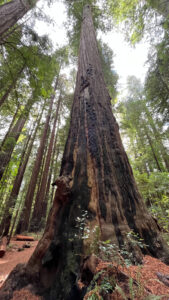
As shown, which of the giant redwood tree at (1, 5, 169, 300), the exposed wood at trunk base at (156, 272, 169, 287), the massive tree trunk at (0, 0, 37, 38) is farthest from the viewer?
the massive tree trunk at (0, 0, 37, 38)

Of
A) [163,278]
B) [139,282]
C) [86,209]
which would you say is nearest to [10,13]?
[86,209]

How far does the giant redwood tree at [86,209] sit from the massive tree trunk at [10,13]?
3.55 m

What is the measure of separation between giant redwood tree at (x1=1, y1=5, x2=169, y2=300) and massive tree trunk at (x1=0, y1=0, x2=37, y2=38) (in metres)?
3.55

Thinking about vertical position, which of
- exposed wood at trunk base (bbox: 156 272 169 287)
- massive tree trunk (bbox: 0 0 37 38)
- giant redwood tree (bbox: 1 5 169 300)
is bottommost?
exposed wood at trunk base (bbox: 156 272 169 287)

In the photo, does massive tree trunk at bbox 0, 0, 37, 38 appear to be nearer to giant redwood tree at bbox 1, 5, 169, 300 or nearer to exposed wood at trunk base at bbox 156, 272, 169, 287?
giant redwood tree at bbox 1, 5, 169, 300

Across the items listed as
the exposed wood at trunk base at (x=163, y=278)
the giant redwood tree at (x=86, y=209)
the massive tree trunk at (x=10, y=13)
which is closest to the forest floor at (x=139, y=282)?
the exposed wood at trunk base at (x=163, y=278)

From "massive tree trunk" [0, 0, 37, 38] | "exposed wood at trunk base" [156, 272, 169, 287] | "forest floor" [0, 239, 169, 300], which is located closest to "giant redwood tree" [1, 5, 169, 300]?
"forest floor" [0, 239, 169, 300]

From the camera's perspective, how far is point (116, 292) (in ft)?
2.61

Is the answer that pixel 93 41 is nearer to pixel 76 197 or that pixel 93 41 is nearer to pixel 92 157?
pixel 92 157

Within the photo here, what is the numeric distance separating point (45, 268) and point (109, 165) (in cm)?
135

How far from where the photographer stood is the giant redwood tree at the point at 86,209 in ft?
4.07

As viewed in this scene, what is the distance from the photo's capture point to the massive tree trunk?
3.49m

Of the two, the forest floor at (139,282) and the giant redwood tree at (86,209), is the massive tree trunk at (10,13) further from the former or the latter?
the forest floor at (139,282)

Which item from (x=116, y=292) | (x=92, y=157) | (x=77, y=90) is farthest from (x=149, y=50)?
(x=116, y=292)
